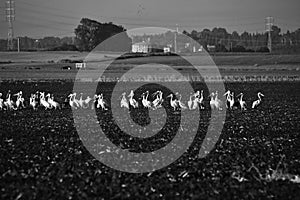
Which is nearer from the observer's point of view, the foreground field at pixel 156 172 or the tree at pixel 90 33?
the foreground field at pixel 156 172

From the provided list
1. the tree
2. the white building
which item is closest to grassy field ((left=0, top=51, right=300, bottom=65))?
the tree

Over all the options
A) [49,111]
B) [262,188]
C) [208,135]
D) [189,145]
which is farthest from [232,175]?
[49,111]

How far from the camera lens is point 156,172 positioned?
12.2 meters

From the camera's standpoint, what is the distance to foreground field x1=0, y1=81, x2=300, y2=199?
403 inches

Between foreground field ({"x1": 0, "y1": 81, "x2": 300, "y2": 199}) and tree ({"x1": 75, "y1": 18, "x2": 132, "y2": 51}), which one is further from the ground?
tree ({"x1": 75, "y1": 18, "x2": 132, "y2": 51})

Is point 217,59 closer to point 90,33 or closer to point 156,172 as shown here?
point 90,33

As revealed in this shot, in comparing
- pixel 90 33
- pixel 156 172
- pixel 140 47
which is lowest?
pixel 156 172

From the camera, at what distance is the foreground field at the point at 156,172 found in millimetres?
10242

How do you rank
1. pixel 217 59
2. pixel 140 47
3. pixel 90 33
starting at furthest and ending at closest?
1. pixel 140 47
2. pixel 90 33
3. pixel 217 59

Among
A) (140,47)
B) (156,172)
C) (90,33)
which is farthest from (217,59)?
(156,172)

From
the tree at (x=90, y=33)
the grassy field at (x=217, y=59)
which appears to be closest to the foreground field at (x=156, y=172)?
the grassy field at (x=217, y=59)

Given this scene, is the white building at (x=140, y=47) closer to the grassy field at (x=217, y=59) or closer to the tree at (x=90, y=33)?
the tree at (x=90, y=33)

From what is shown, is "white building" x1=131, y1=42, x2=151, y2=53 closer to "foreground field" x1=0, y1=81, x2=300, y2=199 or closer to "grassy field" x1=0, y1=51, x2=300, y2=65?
"grassy field" x1=0, y1=51, x2=300, y2=65

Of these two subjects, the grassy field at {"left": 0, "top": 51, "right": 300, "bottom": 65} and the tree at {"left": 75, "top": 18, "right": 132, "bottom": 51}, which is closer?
the grassy field at {"left": 0, "top": 51, "right": 300, "bottom": 65}
